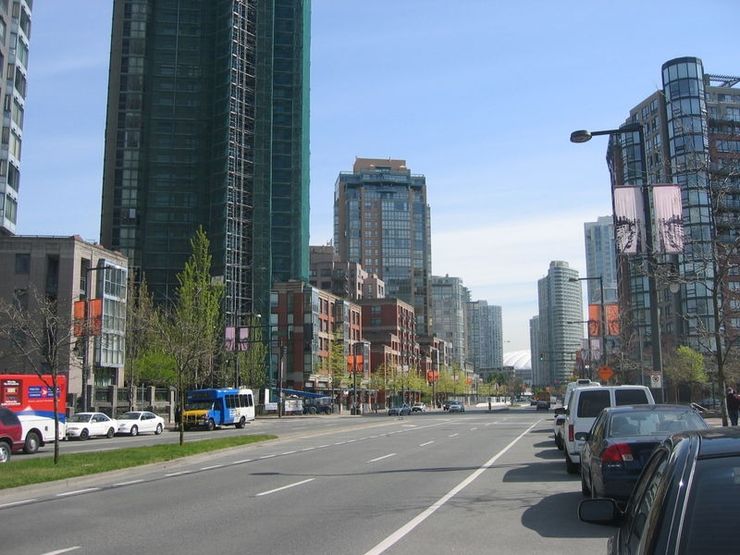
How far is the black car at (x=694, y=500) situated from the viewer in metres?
2.99

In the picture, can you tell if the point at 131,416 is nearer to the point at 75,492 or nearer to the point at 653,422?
the point at 75,492

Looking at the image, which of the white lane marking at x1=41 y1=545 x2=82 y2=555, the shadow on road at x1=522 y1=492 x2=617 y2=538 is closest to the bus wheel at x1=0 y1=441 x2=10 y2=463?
the white lane marking at x1=41 y1=545 x2=82 y2=555

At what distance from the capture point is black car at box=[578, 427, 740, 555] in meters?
2.99

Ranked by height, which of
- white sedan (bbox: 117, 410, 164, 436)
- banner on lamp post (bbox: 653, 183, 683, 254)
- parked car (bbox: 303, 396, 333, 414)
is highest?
banner on lamp post (bbox: 653, 183, 683, 254)

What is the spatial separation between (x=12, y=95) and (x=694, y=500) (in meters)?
66.7

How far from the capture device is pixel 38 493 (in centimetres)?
1524

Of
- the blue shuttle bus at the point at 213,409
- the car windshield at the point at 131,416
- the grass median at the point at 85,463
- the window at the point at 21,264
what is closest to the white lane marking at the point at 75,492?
the grass median at the point at 85,463

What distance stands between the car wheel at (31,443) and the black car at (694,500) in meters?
28.4

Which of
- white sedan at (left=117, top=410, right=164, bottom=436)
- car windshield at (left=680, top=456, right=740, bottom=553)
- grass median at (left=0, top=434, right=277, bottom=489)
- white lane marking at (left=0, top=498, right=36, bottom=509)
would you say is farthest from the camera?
white sedan at (left=117, top=410, right=164, bottom=436)

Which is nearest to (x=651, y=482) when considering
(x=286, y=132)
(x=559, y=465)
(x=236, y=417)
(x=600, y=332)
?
(x=559, y=465)

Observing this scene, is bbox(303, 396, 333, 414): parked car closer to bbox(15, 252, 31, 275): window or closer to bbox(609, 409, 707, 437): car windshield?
bbox(15, 252, 31, 275): window

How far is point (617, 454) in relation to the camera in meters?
10.4

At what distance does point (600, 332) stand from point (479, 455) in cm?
2697

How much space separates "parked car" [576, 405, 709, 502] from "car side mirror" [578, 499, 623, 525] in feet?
18.4
